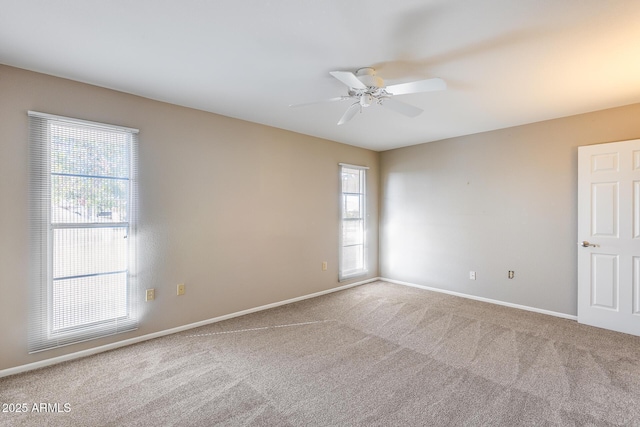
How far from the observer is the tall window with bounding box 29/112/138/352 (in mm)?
2441

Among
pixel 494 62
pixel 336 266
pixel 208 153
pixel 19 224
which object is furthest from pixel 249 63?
pixel 336 266

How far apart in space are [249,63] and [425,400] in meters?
2.83

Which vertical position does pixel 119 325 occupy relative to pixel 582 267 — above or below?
below

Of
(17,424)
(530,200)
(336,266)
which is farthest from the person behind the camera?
(336,266)

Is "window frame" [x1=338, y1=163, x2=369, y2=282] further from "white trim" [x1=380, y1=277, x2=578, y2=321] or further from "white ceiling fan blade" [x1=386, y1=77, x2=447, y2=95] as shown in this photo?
"white ceiling fan blade" [x1=386, y1=77, x2=447, y2=95]

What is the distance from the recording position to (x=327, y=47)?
6.82 ft

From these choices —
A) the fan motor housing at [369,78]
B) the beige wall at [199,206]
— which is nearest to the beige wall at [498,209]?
the beige wall at [199,206]

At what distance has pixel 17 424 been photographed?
5.95 ft

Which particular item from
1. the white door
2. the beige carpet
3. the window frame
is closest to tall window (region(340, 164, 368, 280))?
the window frame

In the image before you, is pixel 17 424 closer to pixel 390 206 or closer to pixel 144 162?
pixel 144 162

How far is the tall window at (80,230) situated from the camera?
244cm

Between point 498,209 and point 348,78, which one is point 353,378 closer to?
point 348,78

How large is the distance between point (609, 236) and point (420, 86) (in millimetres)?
2971

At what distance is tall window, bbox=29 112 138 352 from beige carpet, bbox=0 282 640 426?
364 mm
